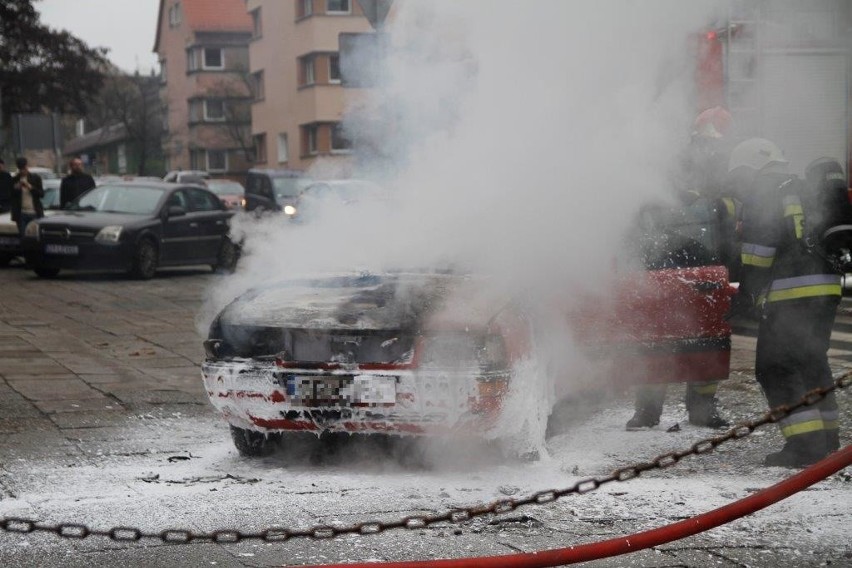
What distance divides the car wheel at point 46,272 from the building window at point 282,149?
27.8 metres

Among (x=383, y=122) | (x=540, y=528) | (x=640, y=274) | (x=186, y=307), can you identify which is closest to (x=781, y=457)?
(x=640, y=274)

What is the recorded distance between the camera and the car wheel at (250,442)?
253 inches

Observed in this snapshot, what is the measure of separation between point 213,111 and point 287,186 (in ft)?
135

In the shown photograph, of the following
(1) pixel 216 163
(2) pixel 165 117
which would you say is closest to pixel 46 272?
(1) pixel 216 163

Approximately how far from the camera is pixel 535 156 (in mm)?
7105

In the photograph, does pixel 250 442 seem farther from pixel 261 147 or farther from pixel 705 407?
pixel 261 147

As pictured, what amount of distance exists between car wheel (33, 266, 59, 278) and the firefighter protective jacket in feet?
44.1

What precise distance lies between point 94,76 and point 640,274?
113ft

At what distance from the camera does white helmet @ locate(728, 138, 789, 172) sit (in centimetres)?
673

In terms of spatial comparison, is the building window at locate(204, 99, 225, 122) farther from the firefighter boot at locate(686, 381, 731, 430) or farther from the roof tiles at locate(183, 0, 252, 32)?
the firefighter boot at locate(686, 381, 731, 430)

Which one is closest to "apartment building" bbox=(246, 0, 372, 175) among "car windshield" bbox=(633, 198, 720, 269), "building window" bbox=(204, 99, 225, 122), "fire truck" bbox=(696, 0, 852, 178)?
"building window" bbox=(204, 99, 225, 122)

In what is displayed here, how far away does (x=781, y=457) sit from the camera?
6258mm

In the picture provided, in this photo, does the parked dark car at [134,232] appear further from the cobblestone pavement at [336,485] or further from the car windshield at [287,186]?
the cobblestone pavement at [336,485]

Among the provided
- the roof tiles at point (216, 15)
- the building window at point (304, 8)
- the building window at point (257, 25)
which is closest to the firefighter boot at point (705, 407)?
the building window at point (304, 8)
